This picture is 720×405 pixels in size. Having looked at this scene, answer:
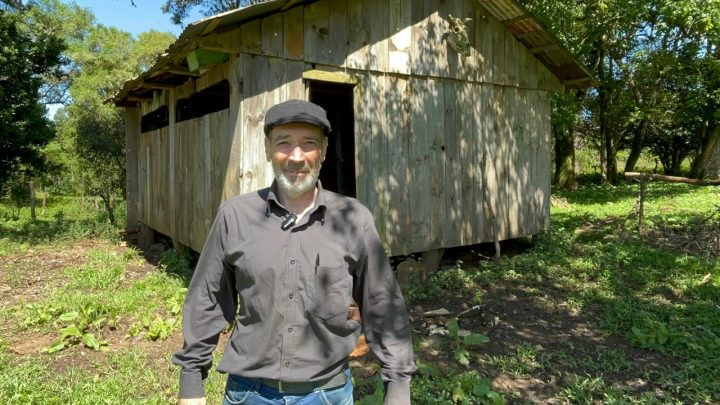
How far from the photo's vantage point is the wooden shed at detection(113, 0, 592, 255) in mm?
5609

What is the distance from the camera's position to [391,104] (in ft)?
22.3

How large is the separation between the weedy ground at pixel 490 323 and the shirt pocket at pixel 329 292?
1.73 meters

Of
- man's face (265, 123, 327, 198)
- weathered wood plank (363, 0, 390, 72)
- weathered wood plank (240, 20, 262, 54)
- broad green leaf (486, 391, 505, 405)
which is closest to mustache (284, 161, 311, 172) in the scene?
man's face (265, 123, 327, 198)

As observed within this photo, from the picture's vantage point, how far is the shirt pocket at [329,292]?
6.50ft

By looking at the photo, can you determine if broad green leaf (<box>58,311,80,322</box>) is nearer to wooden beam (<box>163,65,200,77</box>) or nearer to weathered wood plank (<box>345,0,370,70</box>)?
wooden beam (<box>163,65,200,77</box>)

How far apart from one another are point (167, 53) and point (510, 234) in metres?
6.03

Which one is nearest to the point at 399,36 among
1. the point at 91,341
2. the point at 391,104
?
the point at 391,104

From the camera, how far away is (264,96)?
222 inches

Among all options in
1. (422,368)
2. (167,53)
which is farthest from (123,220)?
(422,368)

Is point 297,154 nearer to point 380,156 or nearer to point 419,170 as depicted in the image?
point 380,156

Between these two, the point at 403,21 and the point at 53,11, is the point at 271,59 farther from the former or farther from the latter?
the point at 53,11

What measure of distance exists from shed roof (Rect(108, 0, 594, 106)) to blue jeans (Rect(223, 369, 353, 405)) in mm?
3737

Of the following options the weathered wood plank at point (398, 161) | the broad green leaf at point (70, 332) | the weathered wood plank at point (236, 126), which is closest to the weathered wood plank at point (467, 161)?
the weathered wood plank at point (398, 161)

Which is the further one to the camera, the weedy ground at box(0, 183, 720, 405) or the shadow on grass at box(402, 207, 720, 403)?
the shadow on grass at box(402, 207, 720, 403)
